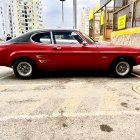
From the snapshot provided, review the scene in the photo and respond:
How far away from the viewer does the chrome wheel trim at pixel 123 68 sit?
6.65 metres

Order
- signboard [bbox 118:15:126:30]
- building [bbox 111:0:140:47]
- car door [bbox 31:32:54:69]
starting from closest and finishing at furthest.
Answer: car door [bbox 31:32:54:69], building [bbox 111:0:140:47], signboard [bbox 118:15:126:30]

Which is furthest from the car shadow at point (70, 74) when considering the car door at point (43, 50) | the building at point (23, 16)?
the building at point (23, 16)

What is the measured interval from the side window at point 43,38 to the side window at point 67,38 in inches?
7.7

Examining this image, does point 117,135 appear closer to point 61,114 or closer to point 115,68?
point 61,114

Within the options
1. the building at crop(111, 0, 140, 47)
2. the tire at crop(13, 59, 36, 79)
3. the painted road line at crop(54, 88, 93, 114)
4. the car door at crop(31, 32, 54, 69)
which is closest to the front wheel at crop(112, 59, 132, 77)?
the painted road line at crop(54, 88, 93, 114)

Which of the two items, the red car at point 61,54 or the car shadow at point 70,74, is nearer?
the red car at point 61,54

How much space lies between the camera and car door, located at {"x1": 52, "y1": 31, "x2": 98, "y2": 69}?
6457 mm

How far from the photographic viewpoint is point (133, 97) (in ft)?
14.9

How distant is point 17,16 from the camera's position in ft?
378

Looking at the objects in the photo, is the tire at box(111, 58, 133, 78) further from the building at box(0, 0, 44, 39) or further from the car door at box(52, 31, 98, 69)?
the building at box(0, 0, 44, 39)

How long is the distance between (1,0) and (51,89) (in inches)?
4755

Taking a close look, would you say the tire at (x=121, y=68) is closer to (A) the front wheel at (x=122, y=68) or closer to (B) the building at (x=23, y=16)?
(A) the front wheel at (x=122, y=68)

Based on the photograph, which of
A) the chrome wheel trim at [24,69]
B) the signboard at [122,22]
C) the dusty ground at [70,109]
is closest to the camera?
the dusty ground at [70,109]

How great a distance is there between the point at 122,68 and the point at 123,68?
34 millimetres
